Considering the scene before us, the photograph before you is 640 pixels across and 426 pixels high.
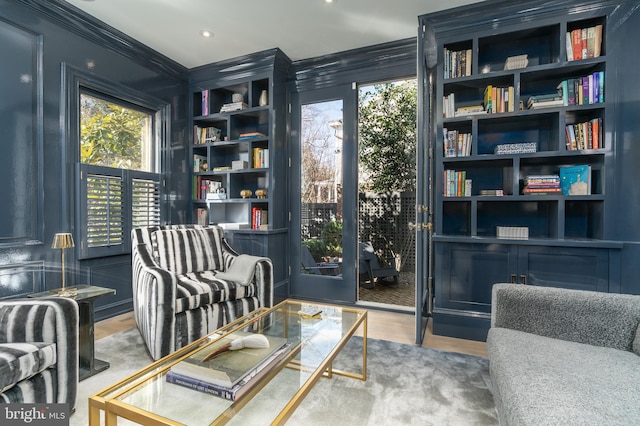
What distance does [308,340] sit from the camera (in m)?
1.67

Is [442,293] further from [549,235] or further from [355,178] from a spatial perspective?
[355,178]

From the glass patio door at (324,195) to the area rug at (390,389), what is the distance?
1.22 m

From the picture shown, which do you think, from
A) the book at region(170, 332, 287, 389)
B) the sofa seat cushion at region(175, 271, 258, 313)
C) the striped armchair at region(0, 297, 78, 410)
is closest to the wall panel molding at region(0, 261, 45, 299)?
the sofa seat cushion at region(175, 271, 258, 313)

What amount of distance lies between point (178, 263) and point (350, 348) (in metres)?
1.54

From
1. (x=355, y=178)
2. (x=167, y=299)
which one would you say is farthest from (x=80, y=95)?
(x=355, y=178)

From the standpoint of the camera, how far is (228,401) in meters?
1.10

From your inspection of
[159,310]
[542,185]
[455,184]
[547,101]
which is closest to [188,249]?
[159,310]

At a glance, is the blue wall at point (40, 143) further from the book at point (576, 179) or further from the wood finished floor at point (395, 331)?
the book at point (576, 179)

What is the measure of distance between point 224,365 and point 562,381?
4.03 feet

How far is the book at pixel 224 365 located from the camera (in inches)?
44.8

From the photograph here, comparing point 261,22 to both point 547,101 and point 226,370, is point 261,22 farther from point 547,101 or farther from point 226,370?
point 226,370

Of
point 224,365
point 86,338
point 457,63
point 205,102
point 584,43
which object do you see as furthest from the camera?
point 205,102

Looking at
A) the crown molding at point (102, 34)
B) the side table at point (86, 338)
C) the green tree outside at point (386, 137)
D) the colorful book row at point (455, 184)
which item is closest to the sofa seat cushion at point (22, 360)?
the side table at point (86, 338)

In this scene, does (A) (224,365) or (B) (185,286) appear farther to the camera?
(B) (185,286)
